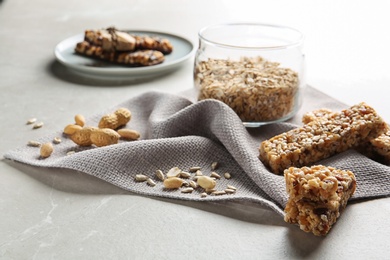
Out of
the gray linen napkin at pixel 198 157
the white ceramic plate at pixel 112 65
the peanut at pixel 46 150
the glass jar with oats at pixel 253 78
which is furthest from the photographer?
the white ceramic plate at pixel 112 65

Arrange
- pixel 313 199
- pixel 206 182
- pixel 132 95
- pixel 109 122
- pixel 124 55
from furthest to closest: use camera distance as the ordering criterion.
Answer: pixel 124 55 → pixel 132 95 → pixel 109 122 → pixel 206 182 → pixel 313 199

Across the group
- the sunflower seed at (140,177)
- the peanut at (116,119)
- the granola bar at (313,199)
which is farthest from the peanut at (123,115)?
the granola bar at (313,199)

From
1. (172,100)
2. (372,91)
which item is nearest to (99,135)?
(172,100)

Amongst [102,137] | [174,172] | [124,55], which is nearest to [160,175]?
[174,172]

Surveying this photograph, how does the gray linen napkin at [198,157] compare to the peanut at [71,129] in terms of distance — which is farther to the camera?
the peanut at [71,129]

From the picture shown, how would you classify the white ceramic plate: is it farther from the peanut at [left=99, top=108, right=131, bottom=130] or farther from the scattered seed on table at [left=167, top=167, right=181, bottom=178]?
the scattered seed on table at [left=167, top=167, right=181, bottom=178]

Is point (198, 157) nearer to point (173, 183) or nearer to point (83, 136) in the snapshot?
point (173, 183)

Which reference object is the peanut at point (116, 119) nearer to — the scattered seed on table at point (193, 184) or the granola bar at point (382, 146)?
the scattered seed on table at point (193, 184)
